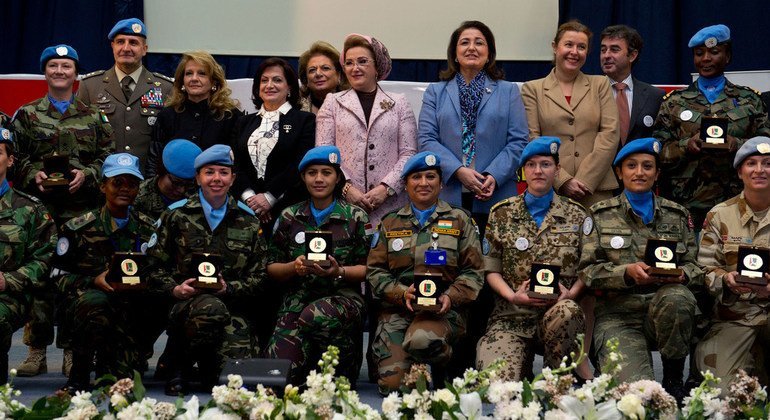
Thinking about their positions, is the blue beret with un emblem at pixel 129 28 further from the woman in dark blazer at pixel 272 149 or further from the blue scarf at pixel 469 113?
the blue scarf at pixel 469 113

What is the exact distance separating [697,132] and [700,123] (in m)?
0.07

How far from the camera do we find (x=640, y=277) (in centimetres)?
519

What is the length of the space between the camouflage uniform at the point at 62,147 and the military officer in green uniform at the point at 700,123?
3230 millimetres

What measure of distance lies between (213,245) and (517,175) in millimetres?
1736

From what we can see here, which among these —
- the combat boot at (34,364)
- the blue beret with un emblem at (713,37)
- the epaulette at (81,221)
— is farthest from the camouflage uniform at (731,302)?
the combat boot at (34,364)

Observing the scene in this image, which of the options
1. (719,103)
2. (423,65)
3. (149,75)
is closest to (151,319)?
(149,75)

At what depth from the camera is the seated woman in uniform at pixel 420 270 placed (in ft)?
17.8

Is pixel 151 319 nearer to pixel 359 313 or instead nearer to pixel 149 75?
pixel 359 313

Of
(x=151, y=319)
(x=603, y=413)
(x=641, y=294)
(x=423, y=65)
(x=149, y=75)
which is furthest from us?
(x=423, y=65)

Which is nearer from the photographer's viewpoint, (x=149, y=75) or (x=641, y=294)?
(x=641, y=294)

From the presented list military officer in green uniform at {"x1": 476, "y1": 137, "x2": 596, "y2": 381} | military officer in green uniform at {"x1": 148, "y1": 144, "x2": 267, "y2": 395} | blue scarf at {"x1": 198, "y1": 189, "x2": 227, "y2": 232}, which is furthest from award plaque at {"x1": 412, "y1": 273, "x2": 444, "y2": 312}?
blue scarf at {"x1": 198, "y1": 189, "x2": 227, "y2": 232}

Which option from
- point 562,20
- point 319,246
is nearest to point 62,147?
point 319,246

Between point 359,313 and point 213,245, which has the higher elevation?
point 213,245

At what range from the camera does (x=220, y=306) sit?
17.9 ft
